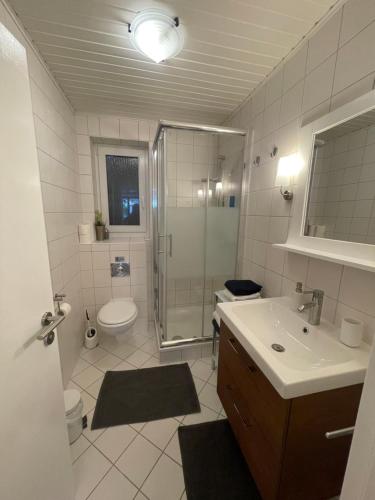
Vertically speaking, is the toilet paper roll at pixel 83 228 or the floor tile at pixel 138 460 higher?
the toilet paper roll at pixel 83 228

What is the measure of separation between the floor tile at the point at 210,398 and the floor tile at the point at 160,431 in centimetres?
27

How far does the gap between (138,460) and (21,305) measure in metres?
1.21

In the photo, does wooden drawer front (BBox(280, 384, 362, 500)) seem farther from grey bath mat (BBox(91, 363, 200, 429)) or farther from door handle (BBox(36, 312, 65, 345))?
door handle (BBox(36, 312, 65, 345))

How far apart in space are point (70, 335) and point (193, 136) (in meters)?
2.23

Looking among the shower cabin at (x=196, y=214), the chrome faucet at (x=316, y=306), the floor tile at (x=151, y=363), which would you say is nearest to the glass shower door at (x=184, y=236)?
the shower cabin at (x=196, y=214)

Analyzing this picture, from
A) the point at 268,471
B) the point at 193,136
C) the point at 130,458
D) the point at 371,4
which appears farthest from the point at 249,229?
the point at 130,458

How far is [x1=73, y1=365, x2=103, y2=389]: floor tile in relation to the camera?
169 cm

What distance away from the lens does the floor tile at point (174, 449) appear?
3.90 feet

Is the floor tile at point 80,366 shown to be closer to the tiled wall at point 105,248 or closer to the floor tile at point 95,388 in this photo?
the floor tile at point 95,388

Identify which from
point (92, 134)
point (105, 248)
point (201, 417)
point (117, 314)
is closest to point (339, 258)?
point (201, 417)

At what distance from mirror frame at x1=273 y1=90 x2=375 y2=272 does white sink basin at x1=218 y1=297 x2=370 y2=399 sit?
1.29 ft

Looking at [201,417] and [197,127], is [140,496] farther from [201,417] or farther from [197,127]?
[197,127]

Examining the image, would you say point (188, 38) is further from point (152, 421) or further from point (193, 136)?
point (152, 421)

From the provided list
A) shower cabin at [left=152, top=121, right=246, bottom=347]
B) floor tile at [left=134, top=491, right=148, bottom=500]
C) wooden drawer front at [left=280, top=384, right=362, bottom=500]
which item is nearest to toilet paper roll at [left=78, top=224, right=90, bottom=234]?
shower cabin at [left=152, top=121, right=246, bottom=347]
